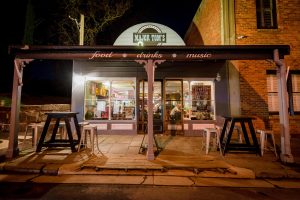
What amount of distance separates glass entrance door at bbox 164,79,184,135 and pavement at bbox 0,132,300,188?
12.6ft

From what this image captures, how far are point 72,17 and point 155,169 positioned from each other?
1537 cm

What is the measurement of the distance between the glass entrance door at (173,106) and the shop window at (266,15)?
4997 millimetres

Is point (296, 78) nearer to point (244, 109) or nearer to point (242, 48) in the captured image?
point (244, 109)

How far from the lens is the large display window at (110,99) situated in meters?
11.3

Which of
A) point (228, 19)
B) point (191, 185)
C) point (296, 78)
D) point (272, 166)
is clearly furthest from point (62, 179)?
point (296, 78)

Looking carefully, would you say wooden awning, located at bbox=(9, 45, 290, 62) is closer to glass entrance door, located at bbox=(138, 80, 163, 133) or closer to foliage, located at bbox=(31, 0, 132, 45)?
glass entrance door, located at bbox=(138, 80, 163, 133)

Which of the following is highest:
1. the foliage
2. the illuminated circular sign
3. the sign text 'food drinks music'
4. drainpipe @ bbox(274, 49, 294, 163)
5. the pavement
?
the foliage

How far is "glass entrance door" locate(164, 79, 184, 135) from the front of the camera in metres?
11.2

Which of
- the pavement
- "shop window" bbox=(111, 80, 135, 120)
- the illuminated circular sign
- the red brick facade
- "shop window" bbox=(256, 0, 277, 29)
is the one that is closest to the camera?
the pavement

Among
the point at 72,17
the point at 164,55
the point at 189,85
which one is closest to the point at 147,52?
the point at 164,55

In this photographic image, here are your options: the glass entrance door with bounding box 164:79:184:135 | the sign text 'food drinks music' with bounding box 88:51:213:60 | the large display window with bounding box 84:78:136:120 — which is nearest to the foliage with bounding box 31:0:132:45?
the large display window with bounding box 84:78:136:120

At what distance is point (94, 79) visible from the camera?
444 inches

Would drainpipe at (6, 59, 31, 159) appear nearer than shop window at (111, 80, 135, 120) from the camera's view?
Yes

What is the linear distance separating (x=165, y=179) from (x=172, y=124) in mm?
5874
